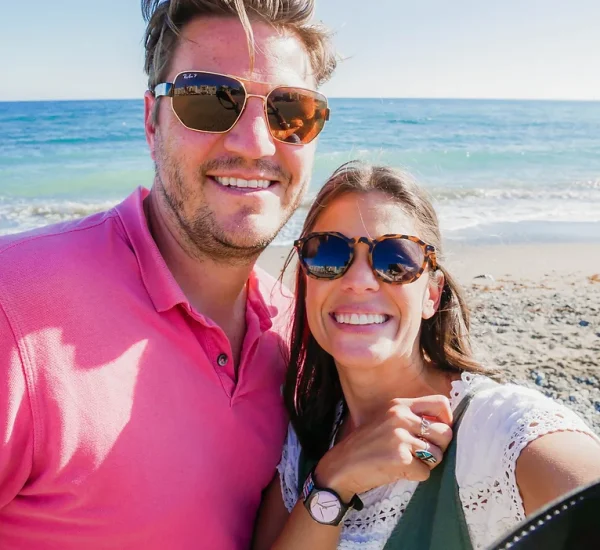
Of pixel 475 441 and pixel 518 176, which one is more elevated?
pixel 475 441

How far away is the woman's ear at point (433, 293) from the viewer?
2.52 meters

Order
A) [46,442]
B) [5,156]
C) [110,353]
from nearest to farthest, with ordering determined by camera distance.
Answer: [46,442] < [110,353] < [5,156]

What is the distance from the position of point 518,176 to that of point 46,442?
21.8 meters

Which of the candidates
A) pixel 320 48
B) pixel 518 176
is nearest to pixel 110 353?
pixel 320 48

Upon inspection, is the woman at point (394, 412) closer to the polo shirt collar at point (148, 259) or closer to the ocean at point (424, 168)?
the ocean at point (424, 168)

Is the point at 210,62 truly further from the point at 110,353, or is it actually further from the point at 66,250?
the point at 110,353

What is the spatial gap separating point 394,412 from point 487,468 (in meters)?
0.40

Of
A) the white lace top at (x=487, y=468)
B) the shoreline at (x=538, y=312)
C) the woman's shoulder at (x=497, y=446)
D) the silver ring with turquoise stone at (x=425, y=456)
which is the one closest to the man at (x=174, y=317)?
the white lace top at (x=487, y=468)

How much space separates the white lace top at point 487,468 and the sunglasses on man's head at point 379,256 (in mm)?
543

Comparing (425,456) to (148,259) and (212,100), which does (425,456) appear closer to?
(148,259)

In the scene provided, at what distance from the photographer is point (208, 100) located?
8.39 ft

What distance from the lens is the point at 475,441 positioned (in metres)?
1.90

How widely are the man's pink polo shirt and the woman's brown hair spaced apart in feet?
1.07

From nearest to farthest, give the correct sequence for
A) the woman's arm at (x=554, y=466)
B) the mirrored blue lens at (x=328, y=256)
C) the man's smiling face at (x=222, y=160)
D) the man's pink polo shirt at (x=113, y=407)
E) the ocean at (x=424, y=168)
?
the woman's arm at (x=554, y=466), the man's pink polo shirt at (x=113, y=407), the mirrored blue lens at (x=328, y=256), the man's smiling face at (x=222, y=160), the ocean at (x=424, y=168)
